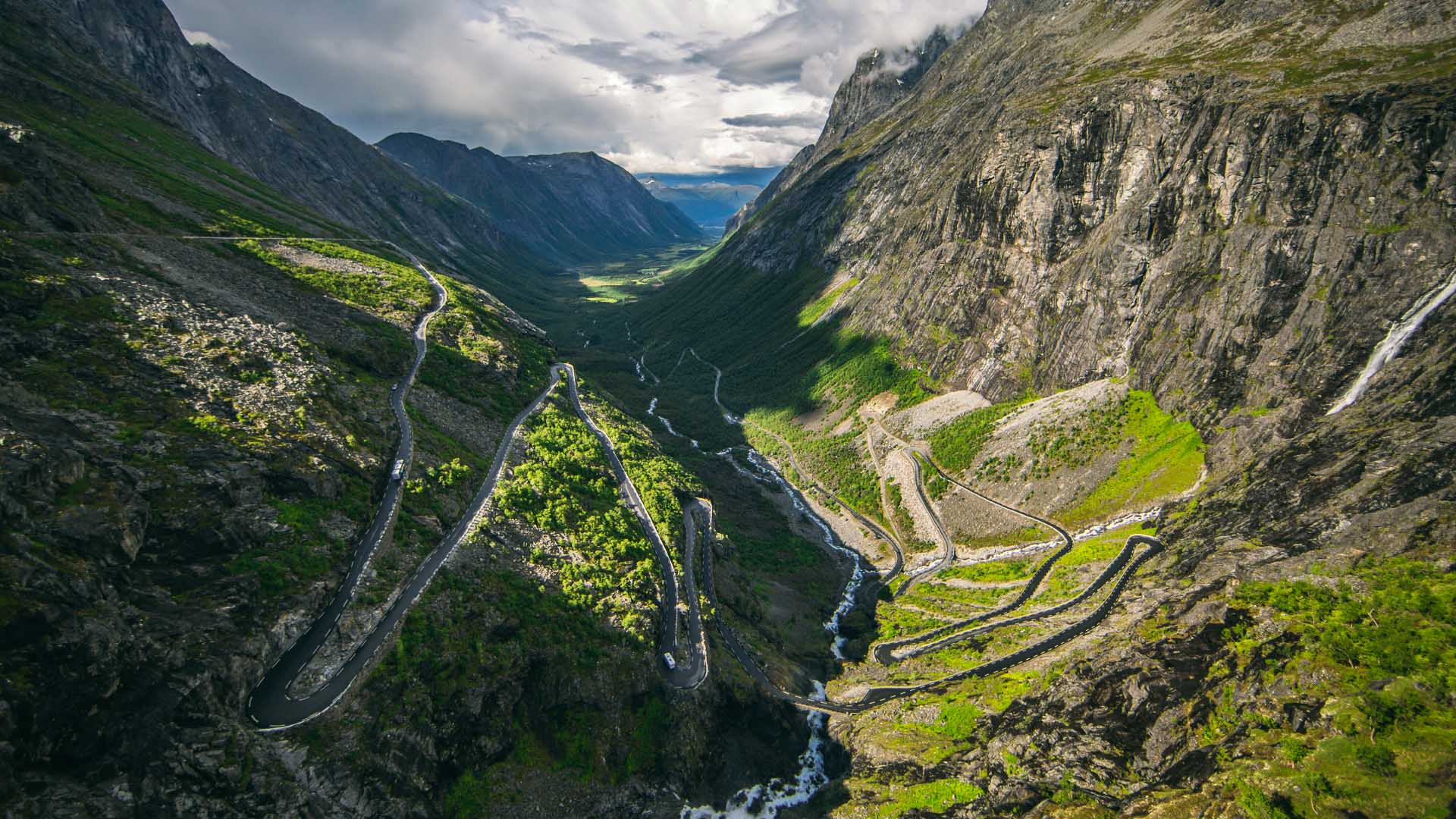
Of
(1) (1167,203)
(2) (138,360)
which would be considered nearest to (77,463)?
(2) (138,360)

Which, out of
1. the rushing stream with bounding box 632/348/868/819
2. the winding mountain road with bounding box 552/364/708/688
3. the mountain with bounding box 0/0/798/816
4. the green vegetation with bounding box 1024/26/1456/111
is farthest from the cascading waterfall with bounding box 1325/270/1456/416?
the winding mountain road with bounding box 552/364/708/688

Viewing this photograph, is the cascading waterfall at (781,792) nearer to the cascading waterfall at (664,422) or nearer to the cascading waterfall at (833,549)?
the cascading waterfall at (833,549)

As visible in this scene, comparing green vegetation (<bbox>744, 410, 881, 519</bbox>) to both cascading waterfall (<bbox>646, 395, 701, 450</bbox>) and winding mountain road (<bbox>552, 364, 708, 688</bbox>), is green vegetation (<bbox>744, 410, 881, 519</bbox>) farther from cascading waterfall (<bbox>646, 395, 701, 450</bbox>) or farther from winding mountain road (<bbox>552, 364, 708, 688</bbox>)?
winding mountain road (<bbox>552, 364, 708, 688</bbox>)

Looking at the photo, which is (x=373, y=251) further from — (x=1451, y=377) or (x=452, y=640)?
(x=1451, y=377)

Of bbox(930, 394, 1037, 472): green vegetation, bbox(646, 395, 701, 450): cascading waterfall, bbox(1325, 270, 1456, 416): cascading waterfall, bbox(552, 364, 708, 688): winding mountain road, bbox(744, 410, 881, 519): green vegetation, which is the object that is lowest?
bbox(552, 364, 708, 688): winding mountain road

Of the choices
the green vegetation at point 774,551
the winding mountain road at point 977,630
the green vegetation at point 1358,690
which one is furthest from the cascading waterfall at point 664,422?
the green vegetation at point 1358,690

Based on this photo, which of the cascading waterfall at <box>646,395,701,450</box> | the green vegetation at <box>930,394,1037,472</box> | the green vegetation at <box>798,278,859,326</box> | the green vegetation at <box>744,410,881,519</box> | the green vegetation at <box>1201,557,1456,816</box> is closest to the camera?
the green vegetation at <box>1201,557,1456,816</box>
